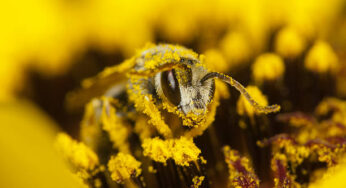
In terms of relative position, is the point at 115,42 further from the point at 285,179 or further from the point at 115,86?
the point at 285,179

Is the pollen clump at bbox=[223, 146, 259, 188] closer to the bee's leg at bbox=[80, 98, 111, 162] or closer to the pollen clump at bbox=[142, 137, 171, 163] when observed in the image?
the pollen clump at bbox=[142, 137, 171, 163]

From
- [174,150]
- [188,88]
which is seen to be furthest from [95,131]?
[188,88]

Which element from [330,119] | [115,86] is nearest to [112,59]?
[115,86]

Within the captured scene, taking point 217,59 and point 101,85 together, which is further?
point 217,59

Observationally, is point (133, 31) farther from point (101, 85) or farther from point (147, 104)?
point (147, 104)

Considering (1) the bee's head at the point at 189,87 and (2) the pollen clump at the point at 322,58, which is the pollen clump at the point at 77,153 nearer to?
(1) the bee's head at the point at 189,87

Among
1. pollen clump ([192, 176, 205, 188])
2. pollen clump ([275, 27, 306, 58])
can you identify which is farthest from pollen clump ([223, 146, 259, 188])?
pollen clump ([275, 27, 306, 58])

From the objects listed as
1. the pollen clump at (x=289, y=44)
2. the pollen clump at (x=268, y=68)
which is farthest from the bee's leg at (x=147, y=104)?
the pollen clump at (x=289, y=44)
